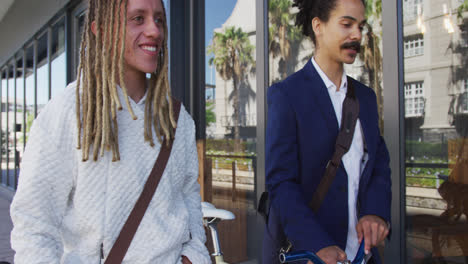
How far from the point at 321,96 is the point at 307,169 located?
276mm

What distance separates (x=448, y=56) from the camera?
8.53 ft

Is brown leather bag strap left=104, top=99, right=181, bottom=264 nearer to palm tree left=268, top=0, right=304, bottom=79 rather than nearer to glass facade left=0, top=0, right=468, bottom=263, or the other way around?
glass facade left=0, top=0, right=468, bottom=263

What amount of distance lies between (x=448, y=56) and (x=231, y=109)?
2.37 metres

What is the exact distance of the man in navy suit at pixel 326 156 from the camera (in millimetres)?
1448

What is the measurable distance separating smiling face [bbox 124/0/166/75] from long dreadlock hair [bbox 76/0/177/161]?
0.11ft

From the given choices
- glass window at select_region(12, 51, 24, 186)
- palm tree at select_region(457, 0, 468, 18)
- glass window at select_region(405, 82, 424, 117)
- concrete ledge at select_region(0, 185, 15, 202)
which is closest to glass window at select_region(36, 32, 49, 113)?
glass window at select_region(12, 51, 24, 186)

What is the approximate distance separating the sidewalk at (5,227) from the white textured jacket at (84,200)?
5.21m

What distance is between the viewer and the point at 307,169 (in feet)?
4.94

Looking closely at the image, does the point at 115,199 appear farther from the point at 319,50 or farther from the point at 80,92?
the point at 319,50

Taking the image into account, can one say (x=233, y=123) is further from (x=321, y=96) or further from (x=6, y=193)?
(x=6, y=193)

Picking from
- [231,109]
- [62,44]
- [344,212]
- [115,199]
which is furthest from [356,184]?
[62,44]

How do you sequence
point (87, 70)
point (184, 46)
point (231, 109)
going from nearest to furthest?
1. point (87, 70)
2. point (231, 109)
3. point (184, 46)

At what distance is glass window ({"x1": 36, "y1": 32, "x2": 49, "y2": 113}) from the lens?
33.3 ft

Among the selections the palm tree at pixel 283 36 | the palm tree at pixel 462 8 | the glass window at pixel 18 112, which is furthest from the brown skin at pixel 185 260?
the glass window at pixel 18 112
